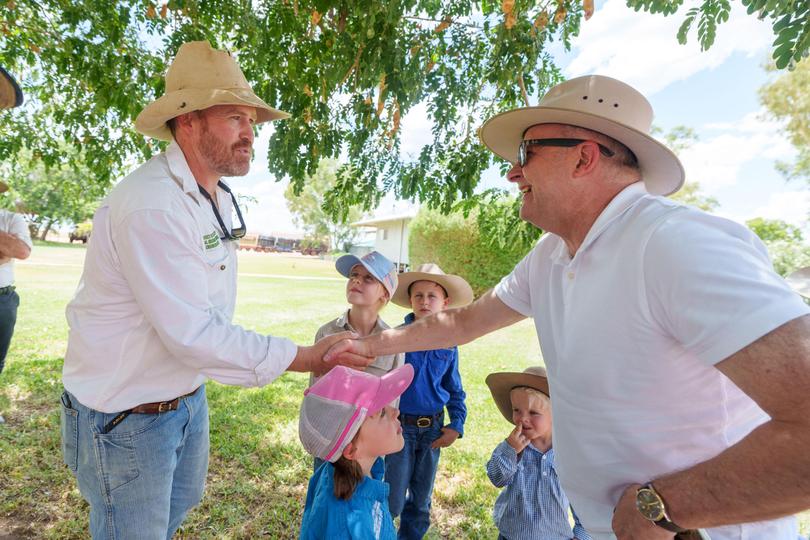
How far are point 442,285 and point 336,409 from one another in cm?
225

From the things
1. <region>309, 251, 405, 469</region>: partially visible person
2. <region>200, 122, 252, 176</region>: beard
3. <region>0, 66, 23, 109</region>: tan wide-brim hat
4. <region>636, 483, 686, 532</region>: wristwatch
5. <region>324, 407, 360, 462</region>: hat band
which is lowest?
<region>324, 407, 360, 462</region>: hat band

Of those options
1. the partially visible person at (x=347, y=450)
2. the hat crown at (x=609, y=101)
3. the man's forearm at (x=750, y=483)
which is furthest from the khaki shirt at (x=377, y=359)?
the man's forearm at (x=750, y=483)

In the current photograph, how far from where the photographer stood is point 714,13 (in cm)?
A: 303

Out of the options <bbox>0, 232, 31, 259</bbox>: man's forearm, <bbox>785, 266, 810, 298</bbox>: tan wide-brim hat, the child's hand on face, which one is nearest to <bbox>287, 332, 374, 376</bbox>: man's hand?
the child's hand on face

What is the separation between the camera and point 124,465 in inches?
79.4

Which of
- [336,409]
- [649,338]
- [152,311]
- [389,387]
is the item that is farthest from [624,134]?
[152,311]

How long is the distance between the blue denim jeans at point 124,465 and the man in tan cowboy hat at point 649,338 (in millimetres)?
1724

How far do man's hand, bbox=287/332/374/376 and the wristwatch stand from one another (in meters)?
1.51

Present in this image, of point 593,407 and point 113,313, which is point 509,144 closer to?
point 593,407

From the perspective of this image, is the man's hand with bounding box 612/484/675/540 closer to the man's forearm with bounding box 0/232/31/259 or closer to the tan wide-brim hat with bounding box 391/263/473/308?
the tan wide-brim hat with bounding box 391/263/473/308

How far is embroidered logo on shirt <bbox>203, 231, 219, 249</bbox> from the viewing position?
213cm

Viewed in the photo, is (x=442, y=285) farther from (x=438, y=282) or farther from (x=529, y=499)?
(x=529, y=499)

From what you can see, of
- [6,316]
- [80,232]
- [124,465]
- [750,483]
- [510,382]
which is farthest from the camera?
[80,232]

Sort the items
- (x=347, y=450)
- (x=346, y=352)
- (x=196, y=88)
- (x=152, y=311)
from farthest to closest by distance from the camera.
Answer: (x=346, y=352) < (x=196, y=88) < (x=347, y=450) < (x=152, y=311)
